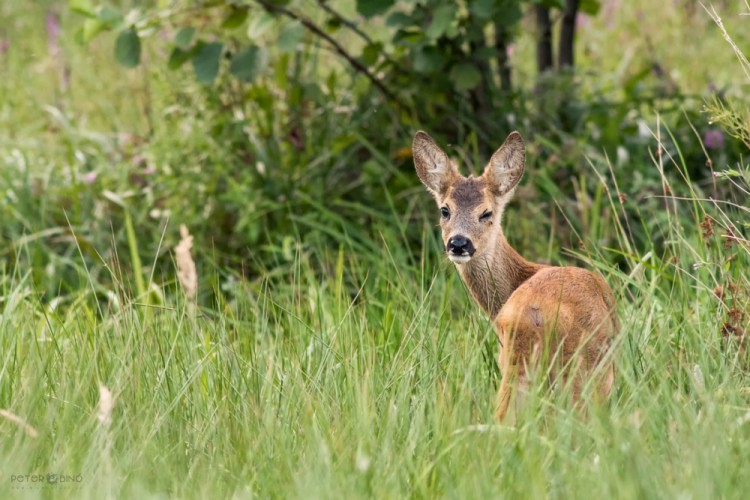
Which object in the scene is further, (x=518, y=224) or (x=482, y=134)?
(x=482, y=134)

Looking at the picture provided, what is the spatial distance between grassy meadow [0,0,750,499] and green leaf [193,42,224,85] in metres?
0.57

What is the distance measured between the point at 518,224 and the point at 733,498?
3.27 meters

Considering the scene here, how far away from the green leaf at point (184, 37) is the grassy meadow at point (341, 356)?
2.32 ft

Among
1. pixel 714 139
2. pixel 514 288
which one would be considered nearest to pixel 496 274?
pixel 514 288

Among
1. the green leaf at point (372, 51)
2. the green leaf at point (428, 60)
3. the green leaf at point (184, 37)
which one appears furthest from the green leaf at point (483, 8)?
the green leaf at point (184, 37)

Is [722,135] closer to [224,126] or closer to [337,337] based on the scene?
[224,126]

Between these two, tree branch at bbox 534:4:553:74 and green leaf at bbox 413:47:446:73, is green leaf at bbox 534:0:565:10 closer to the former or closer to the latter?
green leaf at bbox 413:47:446:73

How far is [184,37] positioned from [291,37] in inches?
21.1

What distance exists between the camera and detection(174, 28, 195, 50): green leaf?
18.9 feet

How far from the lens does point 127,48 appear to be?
19.1 feet

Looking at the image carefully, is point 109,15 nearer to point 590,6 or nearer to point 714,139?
point 590,6

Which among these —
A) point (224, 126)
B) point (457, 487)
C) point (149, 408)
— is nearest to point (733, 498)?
point (457, 487)

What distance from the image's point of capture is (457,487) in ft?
9.07

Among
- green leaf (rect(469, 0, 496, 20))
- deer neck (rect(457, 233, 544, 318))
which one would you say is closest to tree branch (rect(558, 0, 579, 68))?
green leaf (rect(469, 0, 496, 20))
